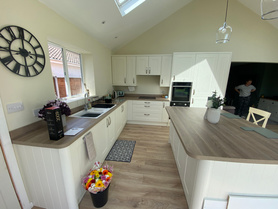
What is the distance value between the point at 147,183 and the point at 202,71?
3.04 metres

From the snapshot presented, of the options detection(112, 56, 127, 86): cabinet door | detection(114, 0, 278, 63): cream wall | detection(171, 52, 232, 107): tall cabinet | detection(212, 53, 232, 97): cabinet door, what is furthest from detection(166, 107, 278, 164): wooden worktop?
detection(114, 0, 278, 63): cream wall

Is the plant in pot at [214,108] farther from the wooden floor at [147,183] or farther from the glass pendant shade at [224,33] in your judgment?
the glass pendant shade at [224,33]

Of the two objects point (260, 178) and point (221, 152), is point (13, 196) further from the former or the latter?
point (260, 178)

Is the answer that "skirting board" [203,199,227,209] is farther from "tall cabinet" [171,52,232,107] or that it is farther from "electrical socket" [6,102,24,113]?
"tall cabinet" [171,52,232,107]

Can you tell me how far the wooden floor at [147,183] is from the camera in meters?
1.29

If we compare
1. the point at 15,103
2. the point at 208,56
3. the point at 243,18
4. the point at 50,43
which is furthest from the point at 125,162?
the point at 243,18

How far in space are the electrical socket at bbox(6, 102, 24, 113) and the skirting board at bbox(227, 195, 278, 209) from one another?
7.37ft

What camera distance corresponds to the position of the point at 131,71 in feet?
11.3

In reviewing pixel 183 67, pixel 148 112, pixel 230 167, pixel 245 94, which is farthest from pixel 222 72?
pixel 230 167

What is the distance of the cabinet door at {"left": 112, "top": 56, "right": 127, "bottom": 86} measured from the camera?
135 inches

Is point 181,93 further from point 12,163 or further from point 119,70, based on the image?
point 12,163

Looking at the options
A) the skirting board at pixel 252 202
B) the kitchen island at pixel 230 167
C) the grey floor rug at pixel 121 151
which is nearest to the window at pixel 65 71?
the grey floor rug at pixel 121 151

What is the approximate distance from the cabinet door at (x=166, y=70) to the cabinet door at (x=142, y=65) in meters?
0.48

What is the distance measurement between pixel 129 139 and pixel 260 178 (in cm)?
215
